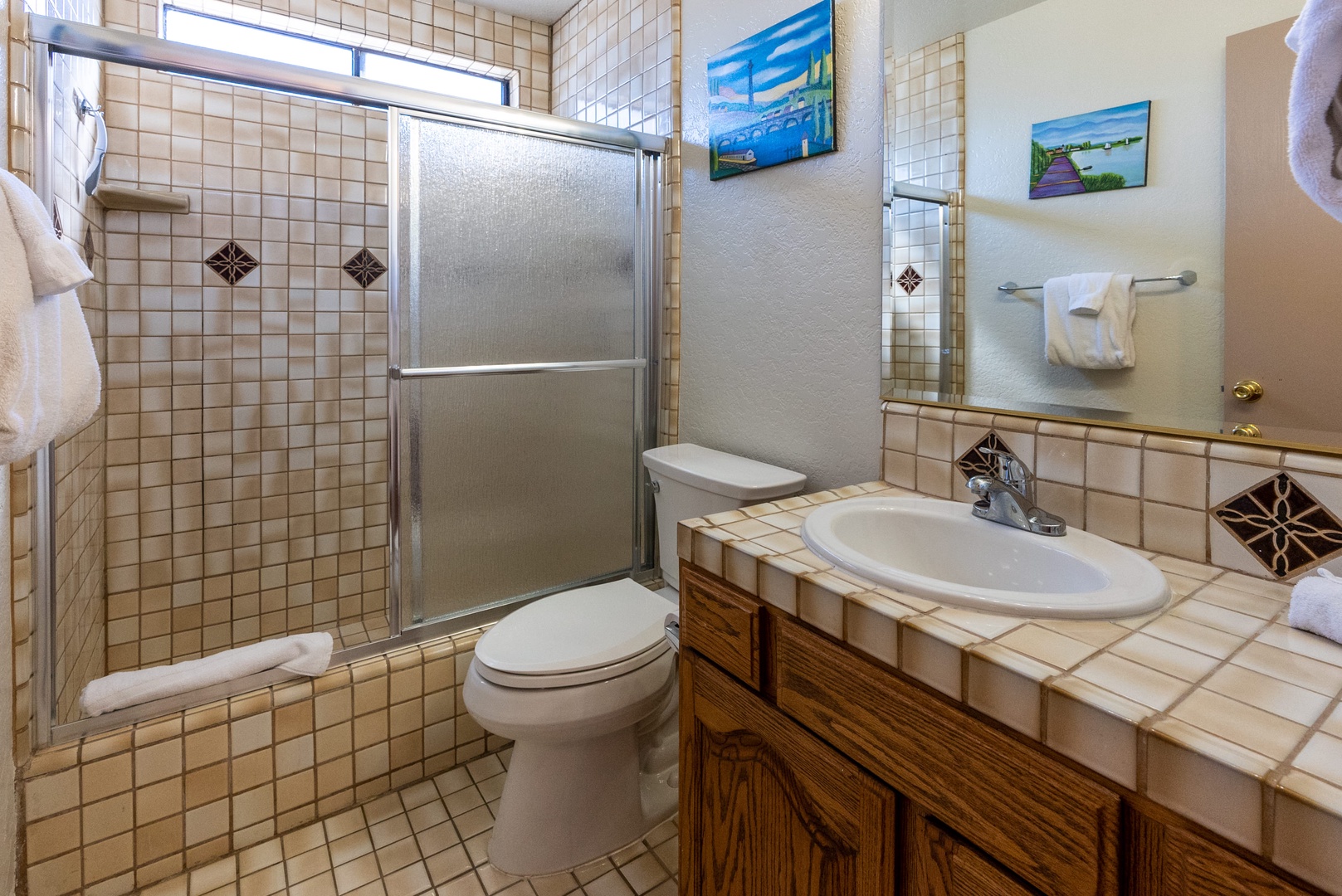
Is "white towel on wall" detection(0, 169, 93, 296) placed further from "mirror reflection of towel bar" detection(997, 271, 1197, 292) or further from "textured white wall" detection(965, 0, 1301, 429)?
"mirror reflection of towel bar" detection(997, 271, 1197, 292)

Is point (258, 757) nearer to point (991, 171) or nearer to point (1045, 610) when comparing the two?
point (1045, 610)

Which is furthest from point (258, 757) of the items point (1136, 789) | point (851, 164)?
point (851, 164)

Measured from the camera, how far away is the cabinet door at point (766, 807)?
83cm

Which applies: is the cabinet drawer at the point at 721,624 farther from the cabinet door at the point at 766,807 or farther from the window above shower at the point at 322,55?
the window above shower at the point at 322,55

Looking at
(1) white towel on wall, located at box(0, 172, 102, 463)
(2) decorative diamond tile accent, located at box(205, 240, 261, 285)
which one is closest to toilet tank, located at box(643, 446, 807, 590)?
(1) white towel on wall, located at box(0, 172, 102, 463)

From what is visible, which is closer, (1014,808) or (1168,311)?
(1014,808)

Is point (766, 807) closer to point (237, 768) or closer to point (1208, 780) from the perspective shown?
point (1208, 780)

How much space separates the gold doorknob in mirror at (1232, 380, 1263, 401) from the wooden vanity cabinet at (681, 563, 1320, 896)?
25.2 inches

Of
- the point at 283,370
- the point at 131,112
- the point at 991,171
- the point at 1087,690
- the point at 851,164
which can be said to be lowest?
the point at 1087,690

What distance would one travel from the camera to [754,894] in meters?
1.02

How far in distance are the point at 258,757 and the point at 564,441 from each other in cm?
103

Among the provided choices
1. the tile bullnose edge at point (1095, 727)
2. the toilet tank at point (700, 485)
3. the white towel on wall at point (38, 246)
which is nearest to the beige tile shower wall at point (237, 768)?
the toilet tank at point (700, 485)

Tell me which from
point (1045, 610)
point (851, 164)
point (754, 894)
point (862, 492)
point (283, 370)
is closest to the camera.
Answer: point (1045, 610)

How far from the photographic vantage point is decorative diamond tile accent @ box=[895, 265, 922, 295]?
4.58 ft
